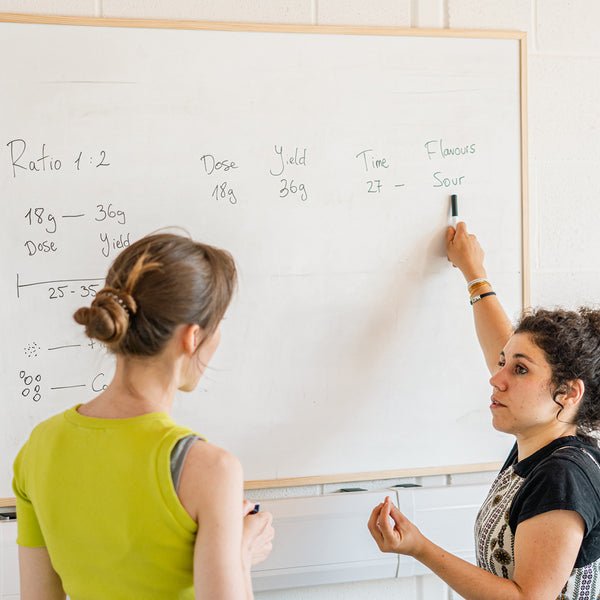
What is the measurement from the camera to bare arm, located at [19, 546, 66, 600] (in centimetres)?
109

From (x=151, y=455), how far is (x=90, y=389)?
0.71 metres

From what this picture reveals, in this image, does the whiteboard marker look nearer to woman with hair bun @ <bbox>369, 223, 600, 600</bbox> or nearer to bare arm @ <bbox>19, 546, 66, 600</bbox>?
woman with hair bun @ <bbox>369, 223, 600, 600</bbox>

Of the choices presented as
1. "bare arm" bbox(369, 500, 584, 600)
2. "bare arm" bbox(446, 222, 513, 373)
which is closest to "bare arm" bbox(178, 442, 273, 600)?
"bare arm" bbox(369, 500, 584, 600)

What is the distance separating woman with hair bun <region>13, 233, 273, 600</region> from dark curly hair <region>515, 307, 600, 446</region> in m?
0.66

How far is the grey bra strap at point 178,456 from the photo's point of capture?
2.96 ft

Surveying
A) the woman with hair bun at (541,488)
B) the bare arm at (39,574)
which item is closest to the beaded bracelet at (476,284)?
the woman with hair bun at (541,488)

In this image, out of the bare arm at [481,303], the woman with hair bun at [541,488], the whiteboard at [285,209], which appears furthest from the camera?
the bare arm at [481,303]

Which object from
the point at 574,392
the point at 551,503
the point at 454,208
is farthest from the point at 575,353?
the point at 454,208

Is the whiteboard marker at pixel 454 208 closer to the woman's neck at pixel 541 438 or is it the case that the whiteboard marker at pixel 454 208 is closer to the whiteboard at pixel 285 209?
the whiteboard at pixel 285 209

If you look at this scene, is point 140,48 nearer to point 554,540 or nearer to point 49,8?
point 49,8

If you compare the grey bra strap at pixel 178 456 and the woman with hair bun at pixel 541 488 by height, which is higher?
the grey bra strap at pixel 178 456

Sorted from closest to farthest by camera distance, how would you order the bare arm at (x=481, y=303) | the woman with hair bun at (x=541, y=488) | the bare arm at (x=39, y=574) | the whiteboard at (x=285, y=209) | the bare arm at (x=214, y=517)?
the bare arm at (x=214, y=517), the bare arm at (x=39, y=574), the woman with hair bun at (x=541, y=488), the whiteboard at (x=285, y=209), the bare arm at (x=481, y=303)

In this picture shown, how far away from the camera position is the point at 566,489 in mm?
1213

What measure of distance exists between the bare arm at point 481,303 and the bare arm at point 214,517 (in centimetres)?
95
